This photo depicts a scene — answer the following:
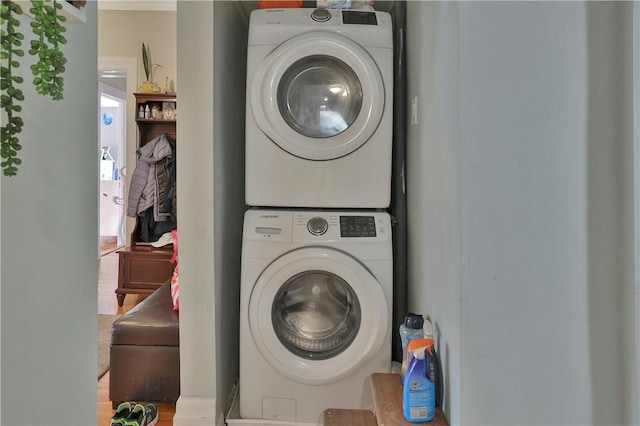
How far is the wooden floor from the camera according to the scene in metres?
1.85

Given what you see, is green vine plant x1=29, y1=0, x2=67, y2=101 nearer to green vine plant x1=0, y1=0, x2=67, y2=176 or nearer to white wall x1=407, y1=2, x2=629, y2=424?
green vine plant x1=0, y1=0, x2=67, y2=176

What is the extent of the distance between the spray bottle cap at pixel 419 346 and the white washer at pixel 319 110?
0.63 metres

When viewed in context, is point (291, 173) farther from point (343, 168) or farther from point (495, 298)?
point (495, 298)

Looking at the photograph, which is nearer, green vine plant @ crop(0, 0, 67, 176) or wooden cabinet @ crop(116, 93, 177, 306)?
green vine plant @ crop(0, 0, 67, 176)

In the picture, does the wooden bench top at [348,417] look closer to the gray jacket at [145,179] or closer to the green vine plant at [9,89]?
the green vine plant at [9,89]

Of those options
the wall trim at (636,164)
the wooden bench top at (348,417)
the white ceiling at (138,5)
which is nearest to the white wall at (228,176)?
the wooden bench top at (348,417)

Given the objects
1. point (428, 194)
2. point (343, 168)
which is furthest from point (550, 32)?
point (343, 168)

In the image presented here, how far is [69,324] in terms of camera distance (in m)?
0.75

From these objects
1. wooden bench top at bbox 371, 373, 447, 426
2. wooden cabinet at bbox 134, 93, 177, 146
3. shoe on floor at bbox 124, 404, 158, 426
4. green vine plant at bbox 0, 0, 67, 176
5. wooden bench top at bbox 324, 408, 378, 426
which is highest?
wooden cabinet at bbox 134, 93, 177, 146

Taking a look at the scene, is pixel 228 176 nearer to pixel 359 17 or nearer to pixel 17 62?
pixel 359 17

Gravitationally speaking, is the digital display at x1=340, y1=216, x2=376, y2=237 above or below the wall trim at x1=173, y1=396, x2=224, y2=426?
above

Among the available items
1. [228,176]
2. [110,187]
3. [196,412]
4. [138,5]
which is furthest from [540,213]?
[110,187]

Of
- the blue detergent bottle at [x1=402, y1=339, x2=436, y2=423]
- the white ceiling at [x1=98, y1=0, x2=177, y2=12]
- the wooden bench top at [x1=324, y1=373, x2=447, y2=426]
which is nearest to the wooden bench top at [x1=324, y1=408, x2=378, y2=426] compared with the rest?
the wooden bench top at [x1=324, y1=373, x2=447, y2=426]

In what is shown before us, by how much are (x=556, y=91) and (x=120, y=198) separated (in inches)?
247
